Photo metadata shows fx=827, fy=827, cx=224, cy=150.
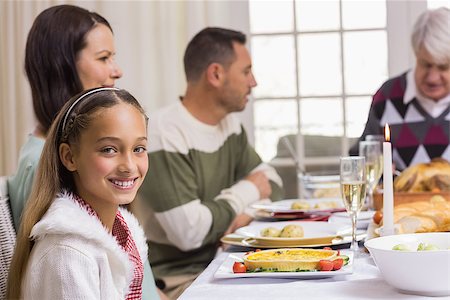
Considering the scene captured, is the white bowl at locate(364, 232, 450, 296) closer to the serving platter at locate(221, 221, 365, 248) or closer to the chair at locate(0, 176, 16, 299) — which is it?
the serving platter at locate(221, 221, 365, 248)

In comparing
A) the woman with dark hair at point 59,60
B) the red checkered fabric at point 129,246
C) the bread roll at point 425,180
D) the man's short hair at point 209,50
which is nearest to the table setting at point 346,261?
the red checkered fabric at point 129,246

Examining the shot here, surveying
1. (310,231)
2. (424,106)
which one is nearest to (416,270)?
(310,231)

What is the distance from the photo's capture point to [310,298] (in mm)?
1273

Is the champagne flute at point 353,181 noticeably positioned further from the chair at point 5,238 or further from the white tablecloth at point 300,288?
the chair at point 5,238

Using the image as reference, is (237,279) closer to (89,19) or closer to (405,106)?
(89,19)

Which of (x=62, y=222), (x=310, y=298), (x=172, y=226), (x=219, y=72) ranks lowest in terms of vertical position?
(x=172, y=226)

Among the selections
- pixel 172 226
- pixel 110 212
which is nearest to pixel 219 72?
pixel 172 226

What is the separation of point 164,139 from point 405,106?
1.19 m

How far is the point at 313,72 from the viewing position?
4.10 metres

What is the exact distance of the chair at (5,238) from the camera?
158 cm

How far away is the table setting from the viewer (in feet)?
4.00

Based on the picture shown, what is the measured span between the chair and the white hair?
7.06 ft

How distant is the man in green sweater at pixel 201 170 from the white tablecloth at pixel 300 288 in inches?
42.5

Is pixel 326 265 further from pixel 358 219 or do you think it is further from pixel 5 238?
pixel 358 219
